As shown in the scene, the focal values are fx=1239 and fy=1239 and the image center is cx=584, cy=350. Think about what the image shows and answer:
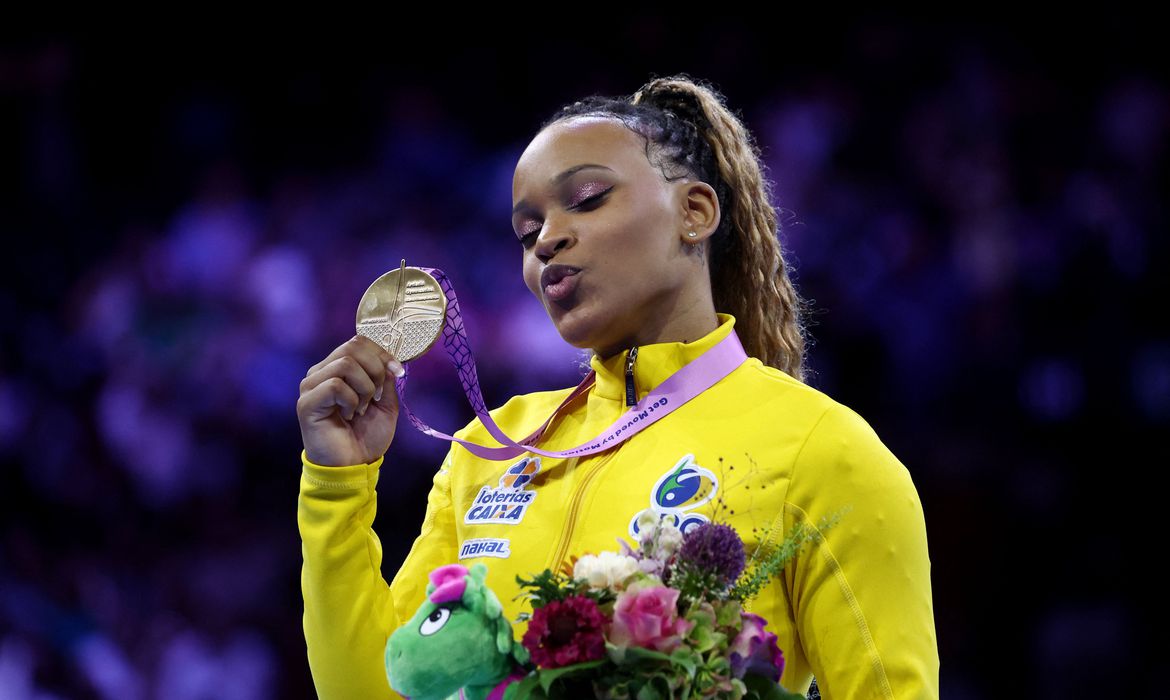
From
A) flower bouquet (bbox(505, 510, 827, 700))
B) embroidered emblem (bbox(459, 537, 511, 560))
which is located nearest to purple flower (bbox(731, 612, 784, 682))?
flower bouquet (bbox(505, 510, 827, 700))

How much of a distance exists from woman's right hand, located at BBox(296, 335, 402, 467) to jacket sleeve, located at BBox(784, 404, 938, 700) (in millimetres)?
669

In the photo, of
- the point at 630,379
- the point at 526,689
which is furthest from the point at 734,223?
the point at 526,689

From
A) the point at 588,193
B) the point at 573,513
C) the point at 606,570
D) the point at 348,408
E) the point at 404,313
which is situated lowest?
the point at 573,513

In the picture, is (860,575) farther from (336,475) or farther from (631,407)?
(336,475)

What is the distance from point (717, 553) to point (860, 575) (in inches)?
16.5

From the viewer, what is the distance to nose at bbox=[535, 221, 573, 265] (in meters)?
2.09

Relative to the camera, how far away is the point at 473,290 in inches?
178

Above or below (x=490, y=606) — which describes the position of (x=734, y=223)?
above

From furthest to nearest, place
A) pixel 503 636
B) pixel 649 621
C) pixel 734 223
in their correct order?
pixel 734 223
pixel 503 636
pixel 649 621

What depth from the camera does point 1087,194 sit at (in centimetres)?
386

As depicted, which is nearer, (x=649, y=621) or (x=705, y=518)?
(x=649, y=621)

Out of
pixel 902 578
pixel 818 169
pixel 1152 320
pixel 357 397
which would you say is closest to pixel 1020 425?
pixel 1152 320

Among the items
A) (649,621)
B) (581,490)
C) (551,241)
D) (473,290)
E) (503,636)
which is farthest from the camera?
(473,290)

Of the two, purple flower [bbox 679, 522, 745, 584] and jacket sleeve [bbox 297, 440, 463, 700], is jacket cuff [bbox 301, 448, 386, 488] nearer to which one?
jacket sleeve [bbox 297, 440, 463, 700]
